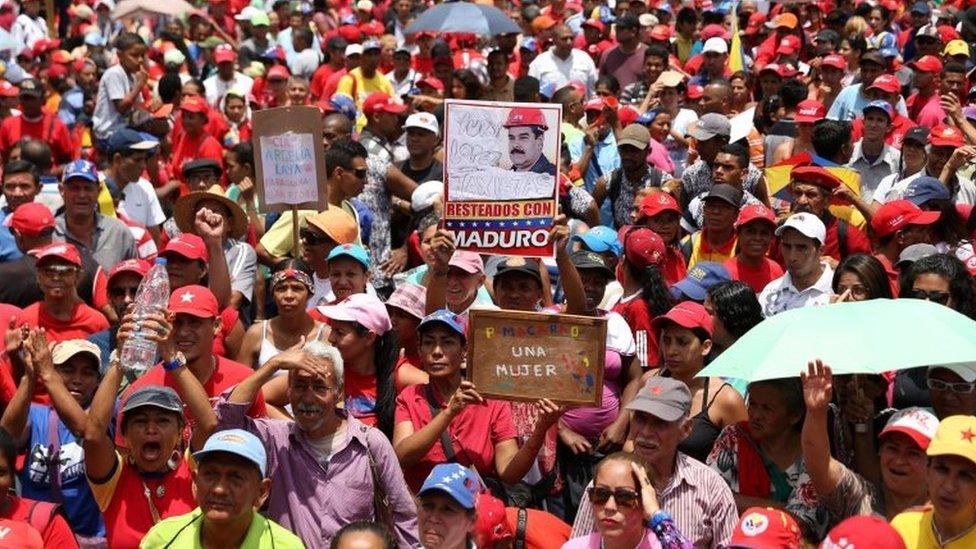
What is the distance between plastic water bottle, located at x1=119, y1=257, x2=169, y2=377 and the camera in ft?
23.4

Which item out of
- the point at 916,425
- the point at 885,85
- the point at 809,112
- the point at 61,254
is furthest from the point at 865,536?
the point at 885,85

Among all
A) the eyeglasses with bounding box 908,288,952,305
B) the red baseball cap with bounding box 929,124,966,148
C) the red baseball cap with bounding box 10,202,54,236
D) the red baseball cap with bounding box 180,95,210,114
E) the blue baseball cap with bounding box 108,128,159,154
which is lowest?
the red baseball cap with bounding box 180,95,210,114

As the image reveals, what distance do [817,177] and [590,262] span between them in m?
2.14

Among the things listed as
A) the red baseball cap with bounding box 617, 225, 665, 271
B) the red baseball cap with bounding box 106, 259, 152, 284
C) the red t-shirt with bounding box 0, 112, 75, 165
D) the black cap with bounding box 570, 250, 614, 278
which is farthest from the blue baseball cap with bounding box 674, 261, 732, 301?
the red t-shirt with bounding box 0, 112, 75, 165

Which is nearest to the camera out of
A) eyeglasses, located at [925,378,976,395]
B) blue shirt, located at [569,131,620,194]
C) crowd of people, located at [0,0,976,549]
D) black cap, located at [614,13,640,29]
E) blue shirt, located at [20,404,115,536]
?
crowd of people, located at [0,0,976,549]

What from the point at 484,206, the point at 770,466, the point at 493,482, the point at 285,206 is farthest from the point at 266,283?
the point at 770,466

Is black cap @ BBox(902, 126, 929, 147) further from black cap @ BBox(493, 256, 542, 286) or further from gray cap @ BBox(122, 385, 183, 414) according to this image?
gray cap @ BBox(122, 385, 183, 414)

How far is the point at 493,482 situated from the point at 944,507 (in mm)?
2168

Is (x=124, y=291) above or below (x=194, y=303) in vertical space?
below

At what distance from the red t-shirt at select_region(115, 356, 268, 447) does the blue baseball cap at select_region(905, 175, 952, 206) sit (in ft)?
13.6

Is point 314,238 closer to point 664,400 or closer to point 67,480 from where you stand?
point 67,480

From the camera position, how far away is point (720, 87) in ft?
46.5

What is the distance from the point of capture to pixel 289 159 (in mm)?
9781

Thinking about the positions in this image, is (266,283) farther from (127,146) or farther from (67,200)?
(127,146)
